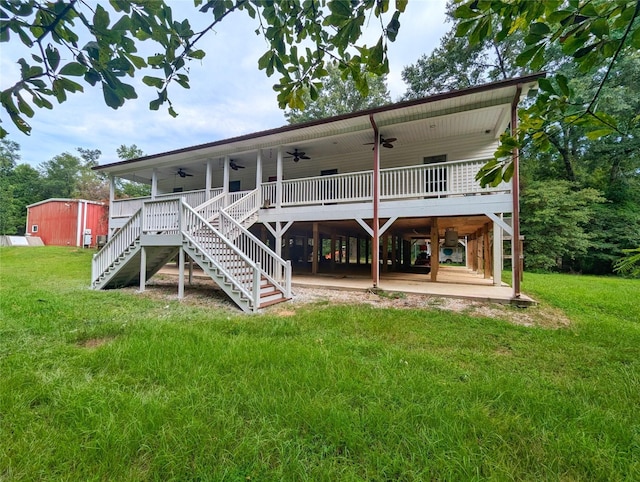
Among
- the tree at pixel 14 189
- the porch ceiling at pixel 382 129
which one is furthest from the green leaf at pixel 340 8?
the tree at pixel 14 189

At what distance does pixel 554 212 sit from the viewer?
17312mm

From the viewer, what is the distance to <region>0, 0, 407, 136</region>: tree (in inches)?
45.6

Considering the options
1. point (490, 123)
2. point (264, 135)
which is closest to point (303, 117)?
point (264, 135)

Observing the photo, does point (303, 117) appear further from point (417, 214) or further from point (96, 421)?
point (96, 421)

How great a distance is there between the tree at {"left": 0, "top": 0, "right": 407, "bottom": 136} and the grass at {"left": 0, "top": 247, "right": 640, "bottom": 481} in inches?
83.1

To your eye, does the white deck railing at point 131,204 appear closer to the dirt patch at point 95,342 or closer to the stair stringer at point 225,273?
the stair stringer at point 225,273

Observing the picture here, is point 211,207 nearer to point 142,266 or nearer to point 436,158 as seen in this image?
point 142,266

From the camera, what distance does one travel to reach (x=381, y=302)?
684 centimetres

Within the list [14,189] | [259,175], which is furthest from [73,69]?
[14,189]

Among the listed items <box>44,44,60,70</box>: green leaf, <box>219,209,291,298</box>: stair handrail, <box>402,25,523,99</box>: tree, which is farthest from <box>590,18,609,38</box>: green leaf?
<box>402,25,523,99</box>: tree

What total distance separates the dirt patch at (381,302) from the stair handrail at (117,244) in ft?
3.64

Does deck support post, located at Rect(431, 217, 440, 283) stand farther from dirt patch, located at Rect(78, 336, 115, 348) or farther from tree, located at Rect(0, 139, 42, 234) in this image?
tree, located at Rect(0, 139, 42, 234)

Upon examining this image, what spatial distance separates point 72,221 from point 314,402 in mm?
30323

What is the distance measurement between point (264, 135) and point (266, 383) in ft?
28.4
